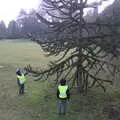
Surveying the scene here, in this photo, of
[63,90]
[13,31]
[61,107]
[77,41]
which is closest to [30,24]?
[13,31]

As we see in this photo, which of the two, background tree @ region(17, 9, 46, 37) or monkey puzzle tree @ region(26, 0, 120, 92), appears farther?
background tree @ region(17, 9, 46, 37)

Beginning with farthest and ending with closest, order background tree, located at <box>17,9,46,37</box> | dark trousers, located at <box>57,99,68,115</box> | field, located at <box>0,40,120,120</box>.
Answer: background tree, located at <box>17,9,46,37</box>
field, located at <box>0,40,120,120</box>
dark trousers, located at <box>57,99,68,115</box>

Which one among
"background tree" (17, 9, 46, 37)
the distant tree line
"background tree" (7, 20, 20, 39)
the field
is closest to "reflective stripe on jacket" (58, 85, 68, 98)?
the field

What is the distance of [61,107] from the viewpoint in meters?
12.5

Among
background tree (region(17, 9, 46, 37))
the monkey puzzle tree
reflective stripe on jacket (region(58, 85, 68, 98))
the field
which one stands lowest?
the field

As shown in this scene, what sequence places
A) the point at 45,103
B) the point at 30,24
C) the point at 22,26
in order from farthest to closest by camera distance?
the point at 22,26 → the point at 30,24 → the point at 45,103

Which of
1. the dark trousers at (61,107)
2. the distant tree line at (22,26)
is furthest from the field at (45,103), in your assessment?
the distant tree line at (22,26)

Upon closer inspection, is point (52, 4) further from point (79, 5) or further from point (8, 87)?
point (8, 87)

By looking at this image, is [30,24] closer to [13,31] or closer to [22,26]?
[22,26]

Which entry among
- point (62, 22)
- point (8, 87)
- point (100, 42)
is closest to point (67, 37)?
point (62, 22)

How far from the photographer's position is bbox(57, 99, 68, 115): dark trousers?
1237 cm

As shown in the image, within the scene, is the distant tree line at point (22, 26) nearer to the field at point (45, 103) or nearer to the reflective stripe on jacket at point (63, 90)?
the field at point (45, 103)

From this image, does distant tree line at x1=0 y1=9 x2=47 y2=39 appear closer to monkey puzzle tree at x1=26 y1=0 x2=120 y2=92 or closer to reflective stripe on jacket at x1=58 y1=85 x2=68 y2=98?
monkey puzzle tree at x1=26 y1=0 x2=120 y2=92

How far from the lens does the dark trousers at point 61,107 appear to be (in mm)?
12372
